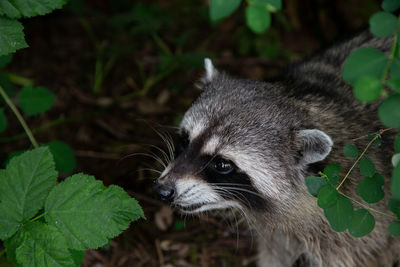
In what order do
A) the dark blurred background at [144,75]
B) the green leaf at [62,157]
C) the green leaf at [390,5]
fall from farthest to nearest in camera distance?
the dark blurred background at [144,75]
the green leaf at [62,157]
the green leaf at [390,5]

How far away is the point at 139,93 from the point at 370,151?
2963 mm

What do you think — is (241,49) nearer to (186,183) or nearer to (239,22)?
(239,22)

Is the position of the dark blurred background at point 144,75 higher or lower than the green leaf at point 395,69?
lower

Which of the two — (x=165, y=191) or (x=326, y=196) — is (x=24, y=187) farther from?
(x=326, y=196)

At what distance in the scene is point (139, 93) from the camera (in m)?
5.59

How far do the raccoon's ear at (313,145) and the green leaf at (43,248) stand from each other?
5.43 ft

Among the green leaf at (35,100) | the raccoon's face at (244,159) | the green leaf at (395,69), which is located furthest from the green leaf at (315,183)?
the green leaf at (35,100)

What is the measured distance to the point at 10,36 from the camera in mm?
2861

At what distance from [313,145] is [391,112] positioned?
1.03 metres

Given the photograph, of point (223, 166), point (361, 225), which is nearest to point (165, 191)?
point (223, 166)

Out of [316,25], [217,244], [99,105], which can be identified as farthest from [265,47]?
[217,244]

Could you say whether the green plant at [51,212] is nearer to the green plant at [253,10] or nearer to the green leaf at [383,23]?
the green plant at [253,10]

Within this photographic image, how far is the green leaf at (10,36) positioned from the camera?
9.28 ft

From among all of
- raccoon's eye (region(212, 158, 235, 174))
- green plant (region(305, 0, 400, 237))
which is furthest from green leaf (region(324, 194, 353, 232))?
raccoon's eye (region(212, 158, 235, 174))
